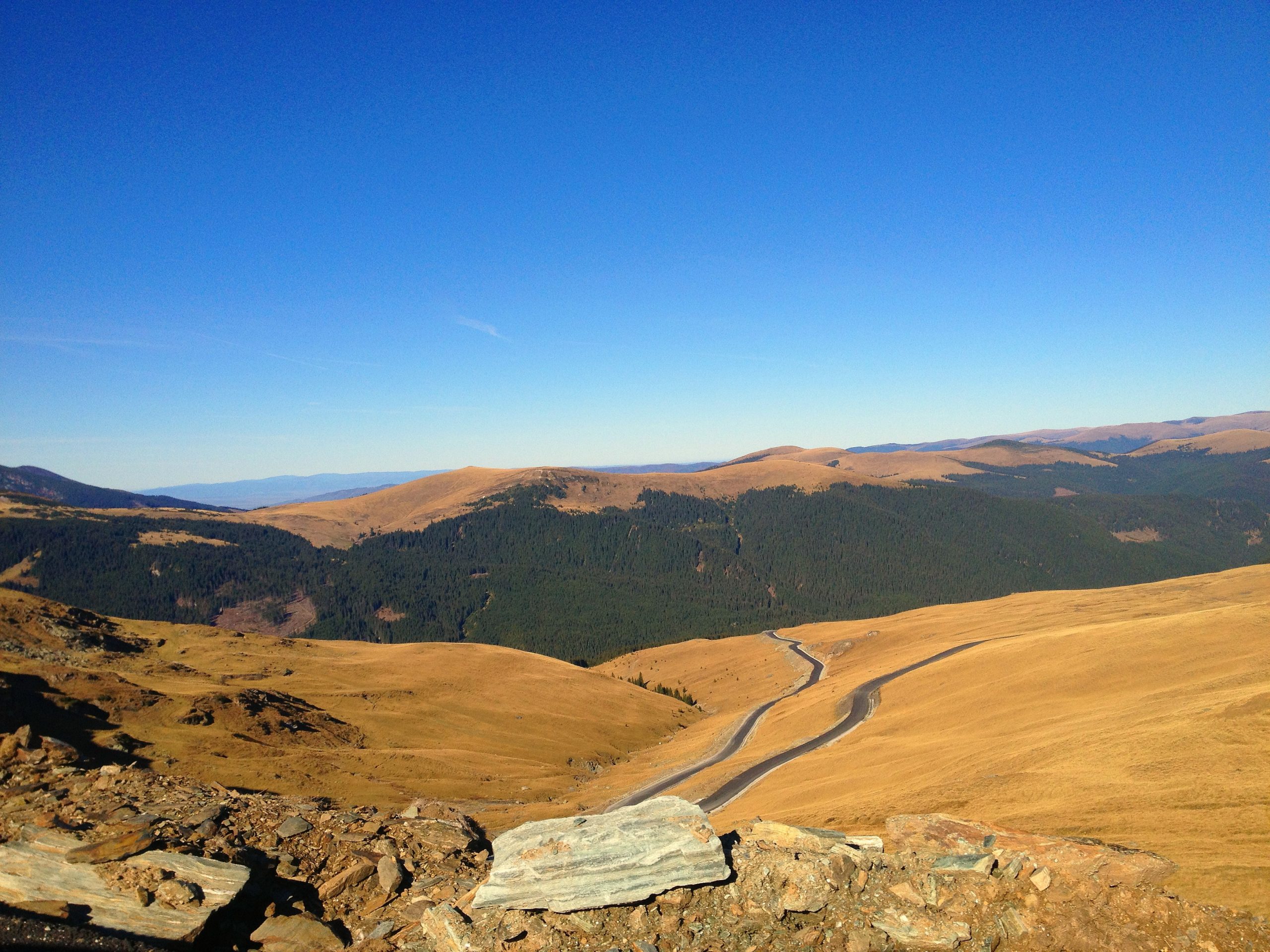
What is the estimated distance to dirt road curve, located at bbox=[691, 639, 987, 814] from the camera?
38.8 metres

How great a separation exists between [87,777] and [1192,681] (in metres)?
47.8

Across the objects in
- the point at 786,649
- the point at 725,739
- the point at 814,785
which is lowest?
the point at 786,649

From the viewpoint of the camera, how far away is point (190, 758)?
28.3 meters

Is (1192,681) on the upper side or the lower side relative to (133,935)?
lower

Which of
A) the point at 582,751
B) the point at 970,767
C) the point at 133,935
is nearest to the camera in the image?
the point at 133,935

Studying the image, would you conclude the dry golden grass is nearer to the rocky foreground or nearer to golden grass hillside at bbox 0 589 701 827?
golden grass hillside at bbox 0 589 701 827

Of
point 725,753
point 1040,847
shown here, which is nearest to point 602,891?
point 1040,847

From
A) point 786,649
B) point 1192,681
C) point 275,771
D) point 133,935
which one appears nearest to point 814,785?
point 1192,681

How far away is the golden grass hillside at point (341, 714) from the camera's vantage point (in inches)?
1227

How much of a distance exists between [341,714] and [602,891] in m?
40.5

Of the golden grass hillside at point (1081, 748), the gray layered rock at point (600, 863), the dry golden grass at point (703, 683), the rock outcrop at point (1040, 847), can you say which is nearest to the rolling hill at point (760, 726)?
the golden grass hillside at point (1081, 748)

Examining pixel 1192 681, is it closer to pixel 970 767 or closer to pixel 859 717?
pixel 970 767

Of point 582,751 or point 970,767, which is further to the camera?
point 582,751

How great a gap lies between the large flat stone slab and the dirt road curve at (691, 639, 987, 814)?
28.3 m
